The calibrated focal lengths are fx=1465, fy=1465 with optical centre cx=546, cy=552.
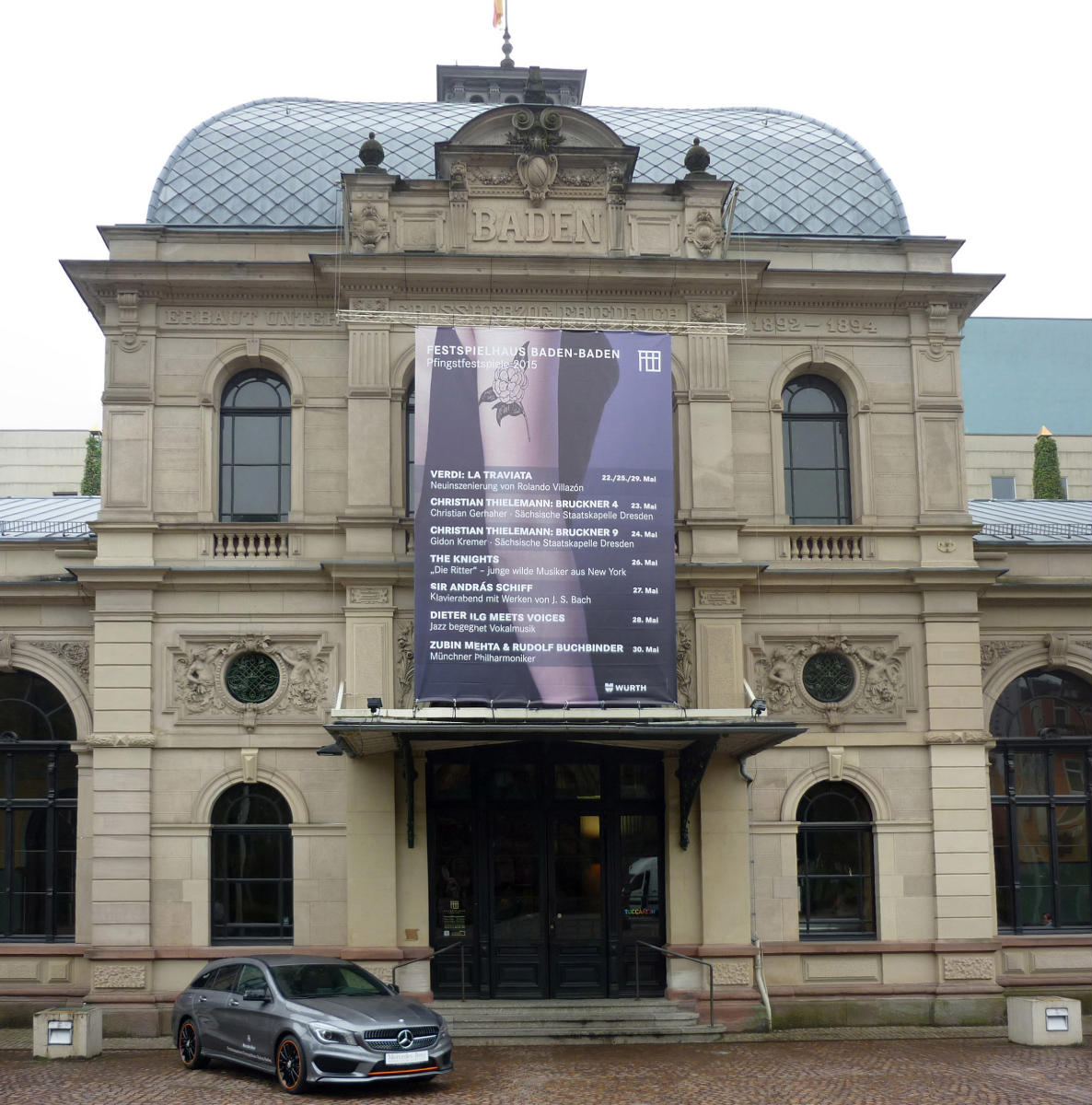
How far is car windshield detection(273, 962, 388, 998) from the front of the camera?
17.4m

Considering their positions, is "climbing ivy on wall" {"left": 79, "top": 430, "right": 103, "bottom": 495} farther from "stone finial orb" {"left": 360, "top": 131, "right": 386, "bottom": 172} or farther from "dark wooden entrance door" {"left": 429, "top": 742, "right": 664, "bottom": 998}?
"dark wooden entrance door" {"left": 429, "top": 742, "right": 664, "bottom": 998}

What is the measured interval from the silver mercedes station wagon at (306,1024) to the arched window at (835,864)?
7503 mm

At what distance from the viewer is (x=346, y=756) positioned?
21.8 m

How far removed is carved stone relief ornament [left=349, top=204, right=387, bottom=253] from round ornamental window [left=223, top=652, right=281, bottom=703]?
6.52 metres

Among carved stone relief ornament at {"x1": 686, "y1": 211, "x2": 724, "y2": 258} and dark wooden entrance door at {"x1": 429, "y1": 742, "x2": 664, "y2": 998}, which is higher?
carved stone relief ornament at {"x1": 686, "y1": 211, "x2": 724, "y2": 258}

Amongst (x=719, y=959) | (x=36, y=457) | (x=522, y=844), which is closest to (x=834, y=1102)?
(x=719, y=959)

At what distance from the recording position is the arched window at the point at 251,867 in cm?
2188

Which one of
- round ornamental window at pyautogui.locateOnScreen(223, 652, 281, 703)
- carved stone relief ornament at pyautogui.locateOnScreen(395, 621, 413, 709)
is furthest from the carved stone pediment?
round ornamental window at pyautogui.locateOnScreen(223, 652, 281, 703)

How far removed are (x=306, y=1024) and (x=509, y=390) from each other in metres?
9.36

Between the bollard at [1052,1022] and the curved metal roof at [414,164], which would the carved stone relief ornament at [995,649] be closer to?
the bollard at [1052,1022]

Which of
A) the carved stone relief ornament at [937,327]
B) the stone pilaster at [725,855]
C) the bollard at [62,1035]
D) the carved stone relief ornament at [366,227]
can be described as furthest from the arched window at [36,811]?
the carved stone relief ornament at [937,327]

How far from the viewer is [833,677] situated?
75.6ft

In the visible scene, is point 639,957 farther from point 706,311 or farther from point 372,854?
point 706,311

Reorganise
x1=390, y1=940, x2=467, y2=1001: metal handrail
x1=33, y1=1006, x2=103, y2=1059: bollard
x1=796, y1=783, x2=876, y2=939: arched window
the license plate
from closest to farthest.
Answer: the license plate → x1=33, y1=1006, x2=103, y2=1059: bollard → x1=390, y1=940, x2=467, y2=1001: metal handrail → x1=796, y1=783, x2=876, y2=939: arched window
